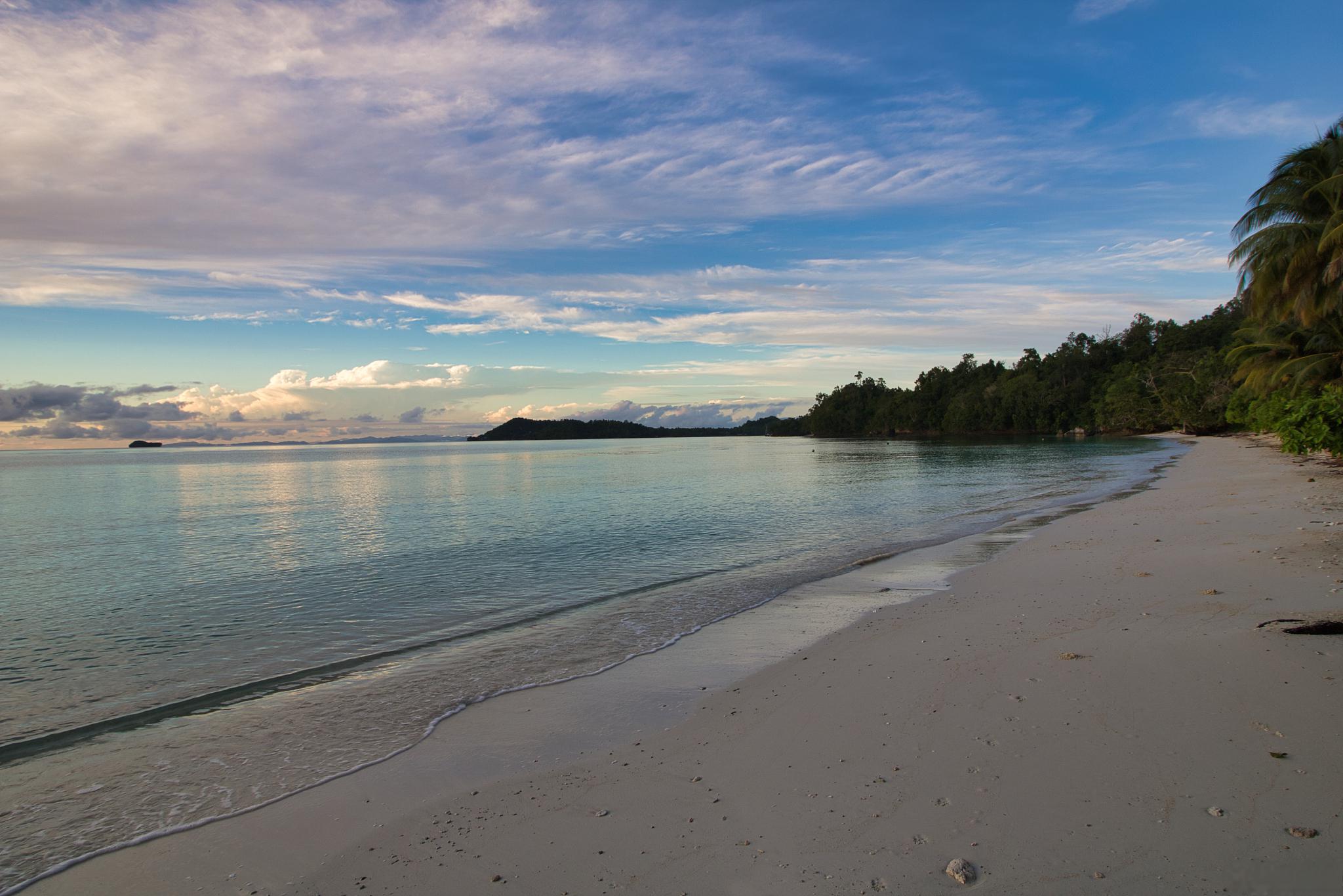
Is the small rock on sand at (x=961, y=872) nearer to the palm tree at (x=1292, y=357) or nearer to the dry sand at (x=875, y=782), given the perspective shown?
the dry sand at (x=875, y=782)

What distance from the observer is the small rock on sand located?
3381mm

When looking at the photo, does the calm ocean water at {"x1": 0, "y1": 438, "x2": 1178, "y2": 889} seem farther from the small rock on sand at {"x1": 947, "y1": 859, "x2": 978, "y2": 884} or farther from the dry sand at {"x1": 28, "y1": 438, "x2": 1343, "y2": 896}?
the small rock on sand at {"x1": 947, "y1": 859, "x2": 978, "y2": 884}

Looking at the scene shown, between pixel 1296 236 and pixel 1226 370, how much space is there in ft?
206

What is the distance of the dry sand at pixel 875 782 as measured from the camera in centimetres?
357

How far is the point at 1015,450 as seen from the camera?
6931 cm

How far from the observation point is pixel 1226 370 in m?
76.4

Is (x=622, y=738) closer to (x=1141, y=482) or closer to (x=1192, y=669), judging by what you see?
(x=1192, y=669)

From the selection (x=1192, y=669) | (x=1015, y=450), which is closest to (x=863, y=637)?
(x=1192, y=669)

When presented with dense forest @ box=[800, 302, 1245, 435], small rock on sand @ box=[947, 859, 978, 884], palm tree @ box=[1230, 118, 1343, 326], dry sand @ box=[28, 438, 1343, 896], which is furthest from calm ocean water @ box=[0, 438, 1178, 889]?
dense forest @ box=[800, 302, 1245, 435]

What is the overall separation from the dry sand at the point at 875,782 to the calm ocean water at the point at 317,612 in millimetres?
912

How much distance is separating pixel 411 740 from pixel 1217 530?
14.5 meters

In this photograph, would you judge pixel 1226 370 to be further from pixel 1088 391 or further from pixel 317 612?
pixel 317 612

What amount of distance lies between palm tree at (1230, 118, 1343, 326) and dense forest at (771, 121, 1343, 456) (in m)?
0.05

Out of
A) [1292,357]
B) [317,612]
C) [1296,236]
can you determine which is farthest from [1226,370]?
[317,612]
